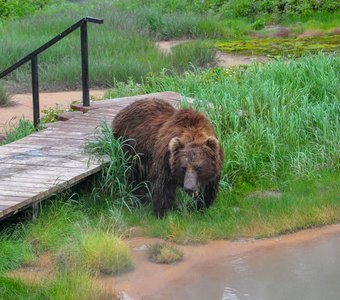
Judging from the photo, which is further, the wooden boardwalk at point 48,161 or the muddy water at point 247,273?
the wooden boardwalk at point 48,161

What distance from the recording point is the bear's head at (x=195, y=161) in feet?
25.7

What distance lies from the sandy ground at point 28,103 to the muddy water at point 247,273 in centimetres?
580

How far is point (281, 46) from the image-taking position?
19.3 meters

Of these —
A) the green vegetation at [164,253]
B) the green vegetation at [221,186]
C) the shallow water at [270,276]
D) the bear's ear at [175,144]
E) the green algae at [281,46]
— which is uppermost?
the green algae at [281,46]

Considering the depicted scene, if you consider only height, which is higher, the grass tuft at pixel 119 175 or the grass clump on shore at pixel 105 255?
the grass tuft at pixel 119 175

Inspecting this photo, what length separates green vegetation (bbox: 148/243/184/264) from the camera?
753 centimetres

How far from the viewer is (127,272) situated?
7340 mm

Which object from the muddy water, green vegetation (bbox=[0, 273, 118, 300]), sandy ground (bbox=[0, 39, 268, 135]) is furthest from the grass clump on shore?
sandy ground (bbox=[0, 39, 268, 135])

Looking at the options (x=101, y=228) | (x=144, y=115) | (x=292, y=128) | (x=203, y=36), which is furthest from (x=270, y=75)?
(x=203, y=36)

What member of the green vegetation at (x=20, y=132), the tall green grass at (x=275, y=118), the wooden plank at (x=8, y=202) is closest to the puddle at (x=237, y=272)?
the wooden plank at (x=8, y=202)

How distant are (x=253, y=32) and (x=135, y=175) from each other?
14.6 m

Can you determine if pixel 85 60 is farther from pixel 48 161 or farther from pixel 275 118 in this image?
pixel 275 118

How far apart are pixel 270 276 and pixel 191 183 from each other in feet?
3.59

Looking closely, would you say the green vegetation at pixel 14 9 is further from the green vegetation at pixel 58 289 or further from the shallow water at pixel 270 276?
the green vegetation at pixel 58 289
